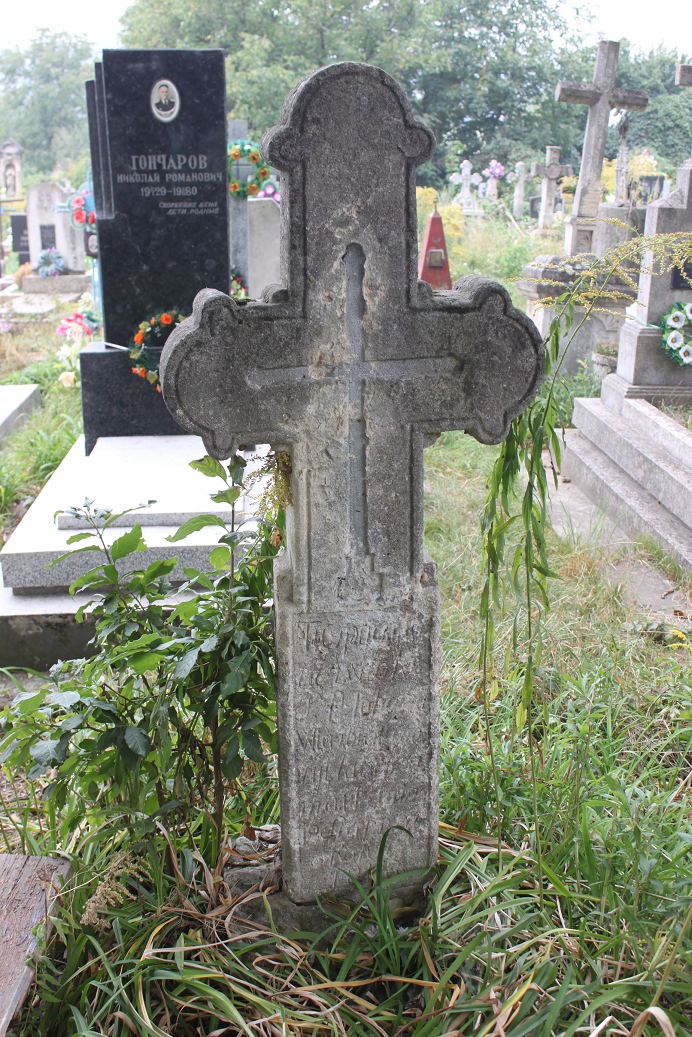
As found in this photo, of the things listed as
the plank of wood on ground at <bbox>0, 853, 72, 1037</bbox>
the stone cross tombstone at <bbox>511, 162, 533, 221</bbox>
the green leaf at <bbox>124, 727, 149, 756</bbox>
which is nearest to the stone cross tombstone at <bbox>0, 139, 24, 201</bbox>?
the stone cross tombstone at <bbox>511, 162, 533, 221</bbox>

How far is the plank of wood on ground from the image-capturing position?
5.16ft

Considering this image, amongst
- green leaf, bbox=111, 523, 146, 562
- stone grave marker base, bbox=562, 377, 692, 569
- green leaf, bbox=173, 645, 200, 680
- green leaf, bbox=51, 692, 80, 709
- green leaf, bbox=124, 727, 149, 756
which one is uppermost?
green leaf, bbox=111, 523, 146, 562

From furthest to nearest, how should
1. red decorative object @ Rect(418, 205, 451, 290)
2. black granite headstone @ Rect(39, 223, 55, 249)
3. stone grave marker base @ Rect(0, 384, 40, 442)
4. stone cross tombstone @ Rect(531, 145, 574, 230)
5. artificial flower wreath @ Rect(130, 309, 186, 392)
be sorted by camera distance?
1. stone cross tombstone @ Rect(531, 145, 574, 230)
2. black granite headstone @ Rect(39, 223, 55, 249)
3. red decorative object @ Rect(418, 205, 451, 290)
4. stone grave marker base @ Rect(0, 384, 40, 442)
5. artificial flower wreath @ Rect(130, 309, 186, 392)

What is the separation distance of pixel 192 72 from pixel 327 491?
402 cm

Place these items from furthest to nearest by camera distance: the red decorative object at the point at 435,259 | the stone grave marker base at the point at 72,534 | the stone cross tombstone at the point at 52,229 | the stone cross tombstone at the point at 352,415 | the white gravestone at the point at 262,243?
1. the stone cross tombstone at the point at 52,229
2. the red decorative object at the point at 435,259
3. the white gravestone at the point at 262,243
4. the stone grave marker base at the point at 72,534
5. the stone cross tombstone at the point at 352,415

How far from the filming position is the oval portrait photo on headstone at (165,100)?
4699mm

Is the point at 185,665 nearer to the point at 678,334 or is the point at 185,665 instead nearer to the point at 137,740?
the point at 137,740

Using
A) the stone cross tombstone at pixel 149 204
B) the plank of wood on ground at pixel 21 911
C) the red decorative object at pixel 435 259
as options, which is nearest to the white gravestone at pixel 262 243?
the red decorative object at pixel 435 259

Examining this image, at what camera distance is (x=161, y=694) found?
1.77 metres

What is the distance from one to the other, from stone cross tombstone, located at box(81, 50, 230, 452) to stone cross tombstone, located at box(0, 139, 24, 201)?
74.4 feet

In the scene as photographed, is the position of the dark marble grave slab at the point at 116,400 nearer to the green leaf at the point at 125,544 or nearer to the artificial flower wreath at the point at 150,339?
the artificial flower wreath at the point at 150,339

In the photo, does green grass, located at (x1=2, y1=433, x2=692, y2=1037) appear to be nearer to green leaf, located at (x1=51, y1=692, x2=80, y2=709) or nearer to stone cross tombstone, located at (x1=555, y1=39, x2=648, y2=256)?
green leaf, located at (x1=51, y1=692, x2=80, y2=709)

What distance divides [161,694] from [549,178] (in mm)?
17222

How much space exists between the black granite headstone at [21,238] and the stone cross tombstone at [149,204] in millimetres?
13955
